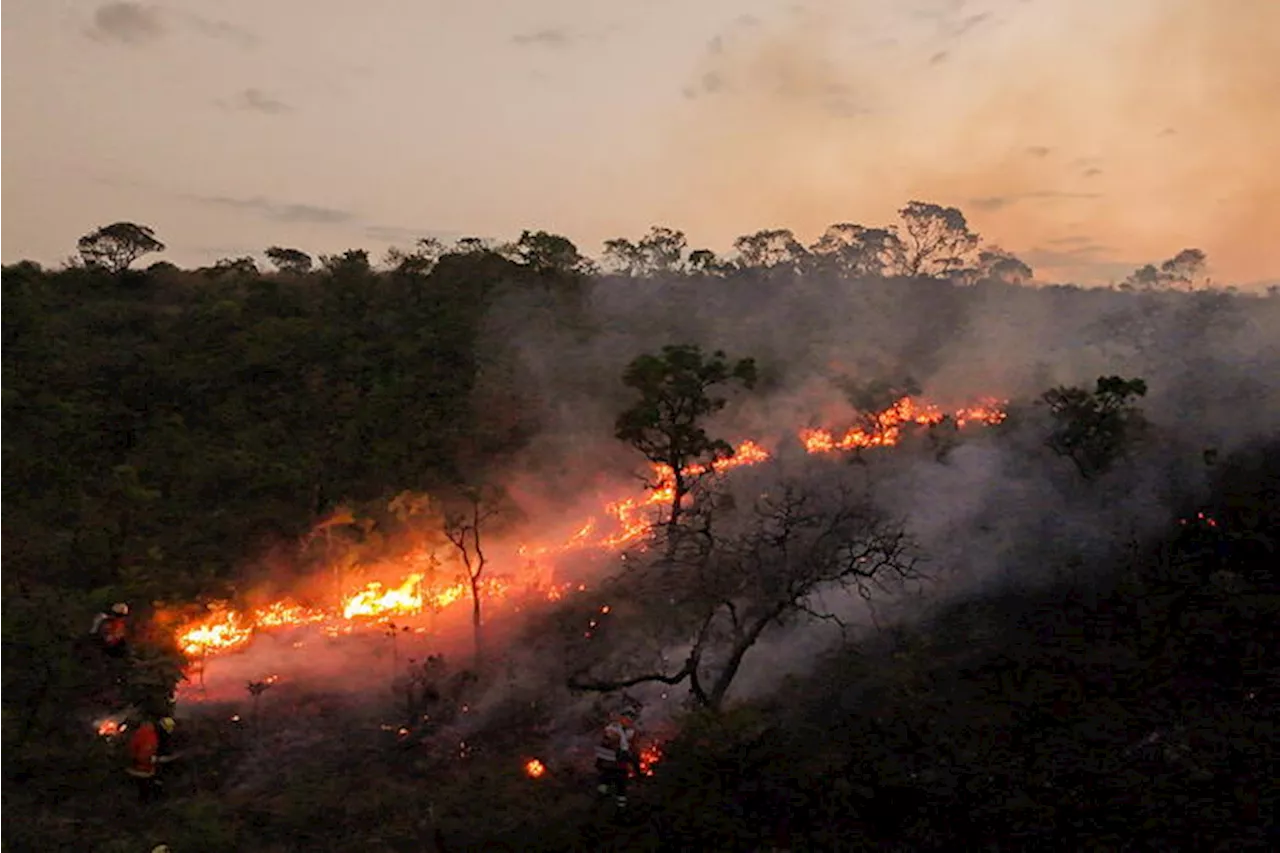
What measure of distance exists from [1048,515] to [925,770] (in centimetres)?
1430

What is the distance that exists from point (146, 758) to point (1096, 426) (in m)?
30.3

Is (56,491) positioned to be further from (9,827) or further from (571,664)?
(571,664)

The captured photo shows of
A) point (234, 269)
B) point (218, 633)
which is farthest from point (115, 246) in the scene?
point (218, 633)

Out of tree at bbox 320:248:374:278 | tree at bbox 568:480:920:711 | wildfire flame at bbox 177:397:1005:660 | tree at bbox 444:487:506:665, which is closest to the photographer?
tree at bbox 568:480:920:711

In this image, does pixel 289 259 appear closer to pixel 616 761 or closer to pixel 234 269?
pixel 234 269

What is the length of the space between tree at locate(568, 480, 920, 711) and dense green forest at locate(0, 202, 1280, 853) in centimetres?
20

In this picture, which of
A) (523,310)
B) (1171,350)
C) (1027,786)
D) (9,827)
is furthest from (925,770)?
(523,310)

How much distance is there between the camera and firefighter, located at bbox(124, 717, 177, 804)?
18.4 metres

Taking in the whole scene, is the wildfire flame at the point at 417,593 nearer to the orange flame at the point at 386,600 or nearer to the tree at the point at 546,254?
the orange flame at the point at 386,600

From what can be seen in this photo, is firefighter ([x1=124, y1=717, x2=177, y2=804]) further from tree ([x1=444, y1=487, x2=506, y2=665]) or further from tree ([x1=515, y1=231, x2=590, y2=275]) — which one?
tree ([x1=515, y1=231, x2=590, y2=275])

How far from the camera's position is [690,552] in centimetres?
2923

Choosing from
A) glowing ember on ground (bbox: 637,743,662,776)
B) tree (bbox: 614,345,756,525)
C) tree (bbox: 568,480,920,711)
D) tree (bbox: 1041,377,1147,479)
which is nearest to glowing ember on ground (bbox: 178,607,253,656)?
tree (bbox: 568,480,920,711)

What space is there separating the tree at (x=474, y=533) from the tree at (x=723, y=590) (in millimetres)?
3713

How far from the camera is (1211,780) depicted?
51.8 ft
